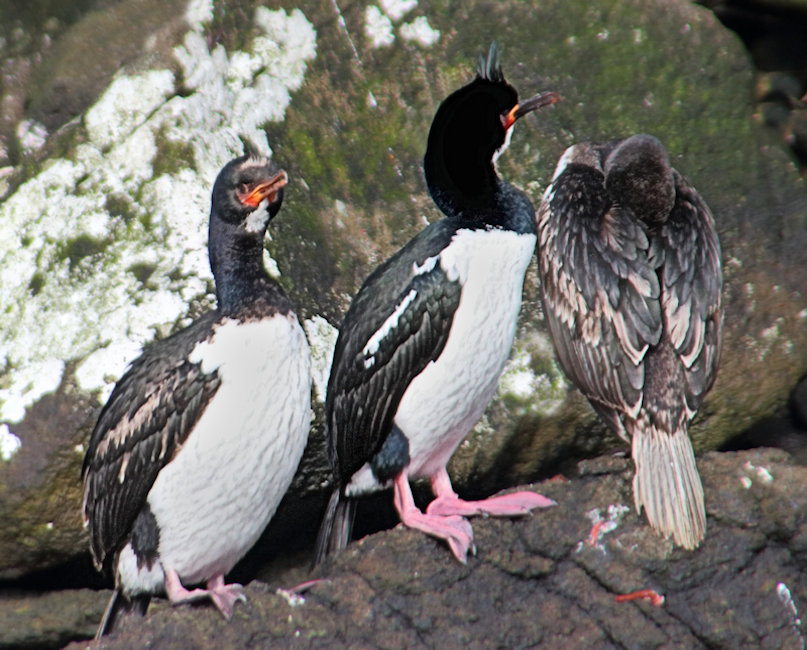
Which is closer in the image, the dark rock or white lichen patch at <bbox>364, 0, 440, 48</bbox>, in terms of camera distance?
the dark rock

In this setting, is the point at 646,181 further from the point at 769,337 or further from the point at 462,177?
the point at 769,337

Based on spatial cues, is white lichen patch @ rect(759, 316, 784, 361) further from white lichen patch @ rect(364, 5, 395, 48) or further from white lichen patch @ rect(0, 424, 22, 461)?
white lichen patch @ rect(0, 424, 22, 461)

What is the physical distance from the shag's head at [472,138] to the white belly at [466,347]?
0.20 metres

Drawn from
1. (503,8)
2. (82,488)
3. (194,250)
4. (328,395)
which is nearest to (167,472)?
(82,488)

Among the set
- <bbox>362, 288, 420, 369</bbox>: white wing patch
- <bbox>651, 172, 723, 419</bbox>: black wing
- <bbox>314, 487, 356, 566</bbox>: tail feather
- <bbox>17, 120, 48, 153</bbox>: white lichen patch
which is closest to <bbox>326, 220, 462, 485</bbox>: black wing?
<bbox>362, 288, 420, 369</bbox>: white wing patch

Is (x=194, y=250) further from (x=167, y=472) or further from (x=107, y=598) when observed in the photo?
(x=107, y=598)

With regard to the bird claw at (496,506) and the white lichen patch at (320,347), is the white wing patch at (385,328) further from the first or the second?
the bird claw at (496,506)

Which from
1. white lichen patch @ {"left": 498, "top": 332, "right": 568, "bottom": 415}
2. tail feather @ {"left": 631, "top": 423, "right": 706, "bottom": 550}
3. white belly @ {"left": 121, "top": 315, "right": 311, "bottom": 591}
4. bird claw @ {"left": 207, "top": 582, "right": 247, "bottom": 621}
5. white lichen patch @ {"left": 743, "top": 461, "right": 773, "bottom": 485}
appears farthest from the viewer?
white lichen patch @ {"left": 498, "top": 332, "right": 568, "bottom": 415}

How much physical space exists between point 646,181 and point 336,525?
76.1 inches

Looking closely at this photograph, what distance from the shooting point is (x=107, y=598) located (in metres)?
4.94

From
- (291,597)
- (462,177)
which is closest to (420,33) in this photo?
(462,177)

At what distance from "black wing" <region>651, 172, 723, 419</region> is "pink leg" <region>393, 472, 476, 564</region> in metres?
1.04

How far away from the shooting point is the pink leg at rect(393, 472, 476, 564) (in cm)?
421

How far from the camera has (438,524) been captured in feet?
14.1
